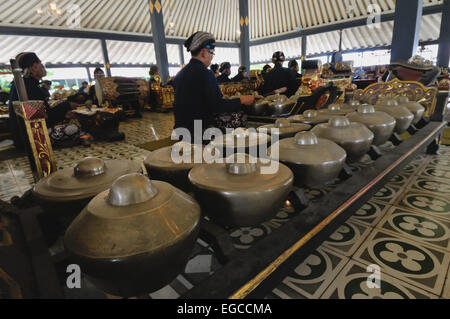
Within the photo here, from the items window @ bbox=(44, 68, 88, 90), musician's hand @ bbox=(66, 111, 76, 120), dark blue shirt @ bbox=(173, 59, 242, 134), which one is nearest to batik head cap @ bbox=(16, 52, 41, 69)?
musician's hand @ bbox=(66, 111, 76, 120)

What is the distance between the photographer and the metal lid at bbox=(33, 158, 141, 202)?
2.01 ft

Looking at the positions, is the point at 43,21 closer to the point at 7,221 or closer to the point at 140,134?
the point at 140,134

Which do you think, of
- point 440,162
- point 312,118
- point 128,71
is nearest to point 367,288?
point 312,118

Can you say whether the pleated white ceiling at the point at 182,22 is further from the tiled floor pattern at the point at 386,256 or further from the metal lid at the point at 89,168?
the tiled floor pattern at the point at 386,256

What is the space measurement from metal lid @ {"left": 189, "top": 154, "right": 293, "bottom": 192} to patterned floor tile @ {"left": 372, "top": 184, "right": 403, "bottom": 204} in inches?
33.2

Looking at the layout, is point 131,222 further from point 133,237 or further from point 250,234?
point 250,234

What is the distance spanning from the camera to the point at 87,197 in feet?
2.00

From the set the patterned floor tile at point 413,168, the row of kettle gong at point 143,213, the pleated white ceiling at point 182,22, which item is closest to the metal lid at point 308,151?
the row of kettle gong at point 143,213

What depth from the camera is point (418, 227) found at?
3.31 ft

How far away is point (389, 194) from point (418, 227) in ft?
1.04

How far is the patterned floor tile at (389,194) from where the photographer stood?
1.24m

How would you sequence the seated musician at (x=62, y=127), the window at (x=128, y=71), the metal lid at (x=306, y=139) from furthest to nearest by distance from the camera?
the window at (x=128, y=71) < the seated musician at (x=62, y=127) < the metal lid at (x=306, y=139)

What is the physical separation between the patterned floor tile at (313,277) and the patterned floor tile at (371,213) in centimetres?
29

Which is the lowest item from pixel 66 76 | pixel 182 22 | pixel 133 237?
pixel 133 237
